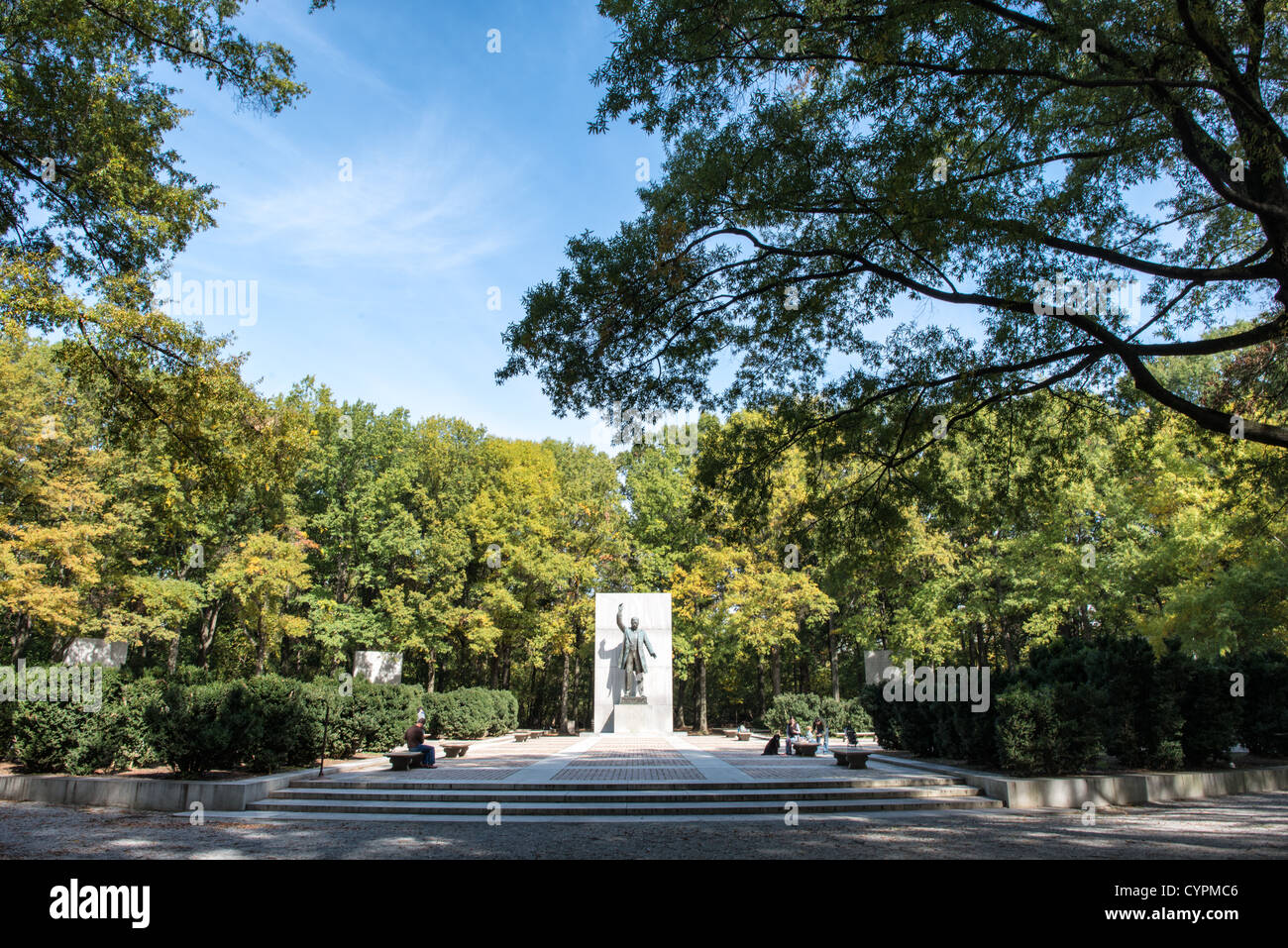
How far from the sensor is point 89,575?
70.9ft

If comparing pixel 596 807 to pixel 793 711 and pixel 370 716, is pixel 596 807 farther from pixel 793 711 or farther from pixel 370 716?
pixel 793 711

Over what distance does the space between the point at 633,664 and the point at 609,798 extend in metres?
16.8

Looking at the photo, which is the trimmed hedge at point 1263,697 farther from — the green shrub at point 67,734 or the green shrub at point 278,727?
the green shrub at point 67,734

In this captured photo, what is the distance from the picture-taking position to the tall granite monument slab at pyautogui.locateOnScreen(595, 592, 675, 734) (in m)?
28.2

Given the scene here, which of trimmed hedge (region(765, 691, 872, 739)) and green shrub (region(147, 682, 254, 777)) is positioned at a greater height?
green shrub (region(147, 682, 254, 777))

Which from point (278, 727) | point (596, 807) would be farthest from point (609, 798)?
point (278, 727)

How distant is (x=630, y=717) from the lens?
28219 mm

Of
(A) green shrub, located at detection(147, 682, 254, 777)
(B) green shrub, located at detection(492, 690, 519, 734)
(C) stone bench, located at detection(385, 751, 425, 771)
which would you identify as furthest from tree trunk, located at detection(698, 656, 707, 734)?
(A) green shrub, located at detection(147, 682, 254, 777)

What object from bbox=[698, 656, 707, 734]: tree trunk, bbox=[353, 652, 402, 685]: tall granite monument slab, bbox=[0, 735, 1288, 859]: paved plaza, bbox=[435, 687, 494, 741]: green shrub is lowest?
bbox=[698, 656, 707, 734]: tree trunk

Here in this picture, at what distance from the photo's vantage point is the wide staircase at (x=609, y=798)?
10.9 meters

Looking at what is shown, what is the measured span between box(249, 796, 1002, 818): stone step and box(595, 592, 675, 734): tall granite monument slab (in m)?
17.0

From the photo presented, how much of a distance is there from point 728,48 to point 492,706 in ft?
82.3

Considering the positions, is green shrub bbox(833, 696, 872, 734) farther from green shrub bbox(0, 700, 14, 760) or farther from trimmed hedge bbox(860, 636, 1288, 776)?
green shrub bbox(0, 700, 14, 760)

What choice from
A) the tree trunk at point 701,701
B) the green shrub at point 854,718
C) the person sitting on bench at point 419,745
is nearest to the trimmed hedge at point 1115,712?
the person sitting on bench at point 419,745
